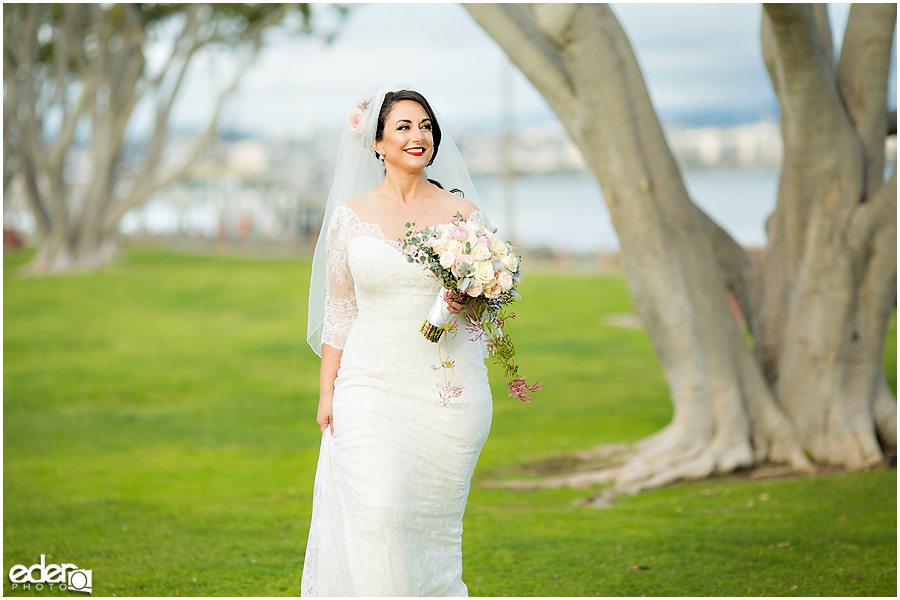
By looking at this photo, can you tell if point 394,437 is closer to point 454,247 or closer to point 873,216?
point 454,247

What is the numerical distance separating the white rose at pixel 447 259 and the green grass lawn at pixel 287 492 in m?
2.15

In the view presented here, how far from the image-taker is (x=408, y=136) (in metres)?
4.09

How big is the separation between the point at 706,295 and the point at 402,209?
3572mm

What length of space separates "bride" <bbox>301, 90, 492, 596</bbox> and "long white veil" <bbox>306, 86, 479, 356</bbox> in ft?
0.05

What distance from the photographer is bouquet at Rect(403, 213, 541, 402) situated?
149 inches

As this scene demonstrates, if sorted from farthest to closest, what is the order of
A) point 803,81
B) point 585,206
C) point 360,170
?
point 585,206 < point 803,81 < point 360,170

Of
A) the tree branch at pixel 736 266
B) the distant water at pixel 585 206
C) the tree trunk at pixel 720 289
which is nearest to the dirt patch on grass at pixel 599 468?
the tree trunk at pixel 720 289

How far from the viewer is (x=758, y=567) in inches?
214

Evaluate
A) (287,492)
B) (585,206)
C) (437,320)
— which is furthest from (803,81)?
(585,206)

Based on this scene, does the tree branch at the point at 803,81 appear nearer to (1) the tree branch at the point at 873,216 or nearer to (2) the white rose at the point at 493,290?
(1) the tree branch at the point at 873,216

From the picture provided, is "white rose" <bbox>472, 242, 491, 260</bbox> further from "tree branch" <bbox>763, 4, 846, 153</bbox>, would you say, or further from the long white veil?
"tree branch" <bbox>763, 4, 846, 153</bbox>

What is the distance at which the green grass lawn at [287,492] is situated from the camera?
546cm

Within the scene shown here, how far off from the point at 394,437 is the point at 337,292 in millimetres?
660

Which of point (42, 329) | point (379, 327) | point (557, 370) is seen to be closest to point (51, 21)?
point (42, 329)
